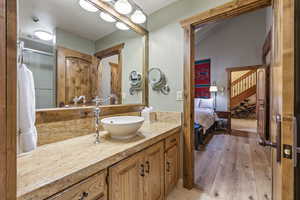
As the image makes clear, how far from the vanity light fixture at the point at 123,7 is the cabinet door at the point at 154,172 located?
1.64m

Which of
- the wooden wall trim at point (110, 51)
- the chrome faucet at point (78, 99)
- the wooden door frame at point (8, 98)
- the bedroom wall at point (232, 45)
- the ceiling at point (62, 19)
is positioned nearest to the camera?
the wooden door frame at point (8, 98)

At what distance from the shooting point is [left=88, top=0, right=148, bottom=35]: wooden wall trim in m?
1.52

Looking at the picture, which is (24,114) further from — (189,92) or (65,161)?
(189,92)

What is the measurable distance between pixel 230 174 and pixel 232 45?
5.06 m

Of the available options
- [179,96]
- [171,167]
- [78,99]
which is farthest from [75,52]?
[171,167]

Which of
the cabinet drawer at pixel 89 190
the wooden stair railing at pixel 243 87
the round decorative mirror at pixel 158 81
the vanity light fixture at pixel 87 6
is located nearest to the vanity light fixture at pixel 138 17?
the vanity light fixture at pixel 87 6

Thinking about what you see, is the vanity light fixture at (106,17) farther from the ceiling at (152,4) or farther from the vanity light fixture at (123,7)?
the ceiling at (152,4)

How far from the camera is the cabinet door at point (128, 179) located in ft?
2.93

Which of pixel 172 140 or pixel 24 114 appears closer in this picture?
pixel 24 114

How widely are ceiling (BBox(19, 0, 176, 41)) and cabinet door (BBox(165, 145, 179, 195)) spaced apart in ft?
5.06

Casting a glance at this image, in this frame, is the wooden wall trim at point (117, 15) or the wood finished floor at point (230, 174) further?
the wood finished floor at point (230, 174)

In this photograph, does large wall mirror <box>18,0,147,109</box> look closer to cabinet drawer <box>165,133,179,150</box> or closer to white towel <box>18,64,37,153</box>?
white towel <box>18,64,37,153</box>

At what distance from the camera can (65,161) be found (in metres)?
0.79

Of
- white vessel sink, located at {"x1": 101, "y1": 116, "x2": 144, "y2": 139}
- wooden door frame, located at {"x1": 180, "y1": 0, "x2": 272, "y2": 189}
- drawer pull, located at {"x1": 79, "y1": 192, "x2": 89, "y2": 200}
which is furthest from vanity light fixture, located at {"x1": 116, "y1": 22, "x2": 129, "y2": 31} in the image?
drawer pull, located at {"x1": 79, "y1": 192, "x2": 89, "y2": 200}
